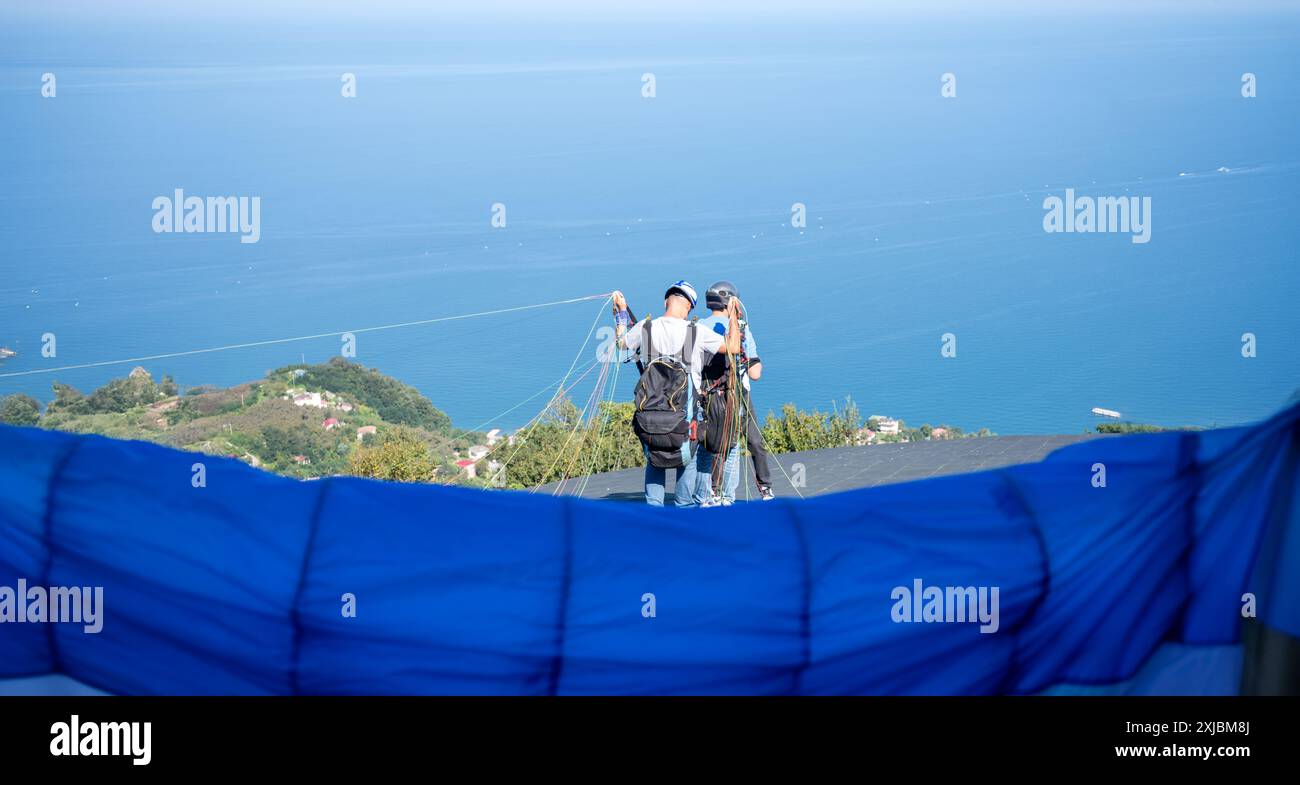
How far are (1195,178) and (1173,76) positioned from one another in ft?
158

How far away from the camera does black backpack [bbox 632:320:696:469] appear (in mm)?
6898

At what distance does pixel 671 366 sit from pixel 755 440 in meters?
1.38

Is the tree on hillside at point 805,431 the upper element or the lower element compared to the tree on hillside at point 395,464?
upper

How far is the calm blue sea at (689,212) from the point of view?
74500 mm

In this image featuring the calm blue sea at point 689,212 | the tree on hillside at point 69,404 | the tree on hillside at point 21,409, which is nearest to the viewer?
the tree on hillside at point 21,409

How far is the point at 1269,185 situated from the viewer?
4250 inches

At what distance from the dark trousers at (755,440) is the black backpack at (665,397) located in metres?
0.68

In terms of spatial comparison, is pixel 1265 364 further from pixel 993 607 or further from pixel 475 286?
pixel 993 607

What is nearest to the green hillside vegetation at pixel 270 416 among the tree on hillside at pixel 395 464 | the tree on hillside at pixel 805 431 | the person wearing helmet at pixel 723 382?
the tree on hillside at pixel 395 464

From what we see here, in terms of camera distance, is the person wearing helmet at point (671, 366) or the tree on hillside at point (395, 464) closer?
the person wearing helmet at point (671, 366)

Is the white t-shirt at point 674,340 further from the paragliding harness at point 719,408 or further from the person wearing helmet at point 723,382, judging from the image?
the paragliding harness at point 719,408

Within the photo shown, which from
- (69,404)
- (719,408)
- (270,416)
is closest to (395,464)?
(719,408)

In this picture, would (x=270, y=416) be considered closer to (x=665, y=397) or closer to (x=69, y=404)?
(x=69, y=404)
